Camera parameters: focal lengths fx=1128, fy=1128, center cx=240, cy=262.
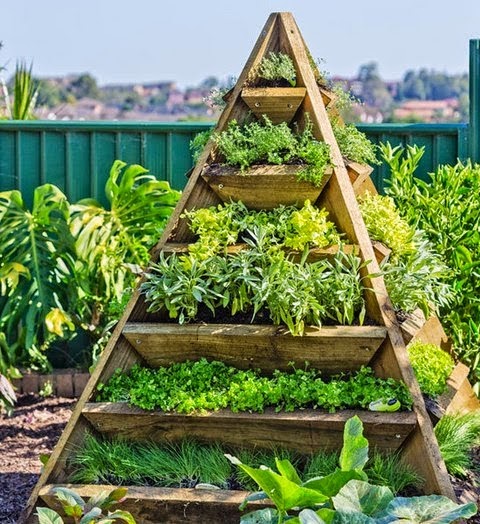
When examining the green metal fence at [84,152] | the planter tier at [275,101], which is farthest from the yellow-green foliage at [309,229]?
the green metal fence at [84,152]

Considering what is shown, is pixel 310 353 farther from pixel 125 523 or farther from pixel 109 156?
pixel 109 156

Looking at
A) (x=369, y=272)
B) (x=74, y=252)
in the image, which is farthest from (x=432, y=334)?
(x=74, y=252)

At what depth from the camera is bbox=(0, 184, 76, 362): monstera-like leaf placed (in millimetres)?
6590

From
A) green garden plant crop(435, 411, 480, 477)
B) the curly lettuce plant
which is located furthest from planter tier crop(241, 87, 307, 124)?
green garden plant crop(435, 411, 480, 477)

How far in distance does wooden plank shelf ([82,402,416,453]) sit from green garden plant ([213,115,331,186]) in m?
0.92

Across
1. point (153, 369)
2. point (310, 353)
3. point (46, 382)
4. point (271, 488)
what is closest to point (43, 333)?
point (46, 382)

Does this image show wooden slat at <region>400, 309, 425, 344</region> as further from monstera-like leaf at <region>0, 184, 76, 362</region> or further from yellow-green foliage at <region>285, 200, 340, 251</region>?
monstera-like leaf at <region>0, 184, 76, 362</region>

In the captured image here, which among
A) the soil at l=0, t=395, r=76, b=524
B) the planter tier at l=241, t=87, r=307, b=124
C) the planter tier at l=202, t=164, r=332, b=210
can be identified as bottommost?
the soil at l=0, t=395, r=76, b=524

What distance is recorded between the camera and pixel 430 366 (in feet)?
15.0

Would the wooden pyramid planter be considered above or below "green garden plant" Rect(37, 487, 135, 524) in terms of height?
above

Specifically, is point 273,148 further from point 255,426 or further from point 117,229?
point 117,229

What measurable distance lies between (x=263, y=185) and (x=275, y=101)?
0.35 m

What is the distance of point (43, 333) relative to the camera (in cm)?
683

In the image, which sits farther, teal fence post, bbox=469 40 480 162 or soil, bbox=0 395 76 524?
teal fence post, bbox=469 40 480 162
